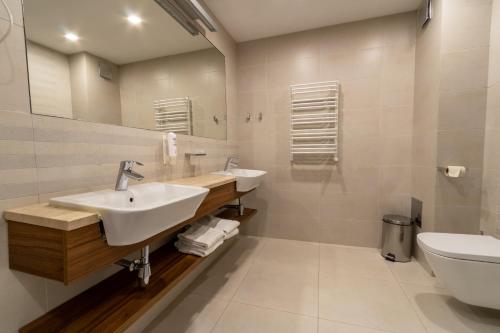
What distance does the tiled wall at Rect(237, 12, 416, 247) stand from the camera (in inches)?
84.8

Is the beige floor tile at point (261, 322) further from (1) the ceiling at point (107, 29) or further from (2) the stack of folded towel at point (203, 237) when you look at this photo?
(1) the ceiling at point (107, 29)

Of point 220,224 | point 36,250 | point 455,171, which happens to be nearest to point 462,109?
point 455,171

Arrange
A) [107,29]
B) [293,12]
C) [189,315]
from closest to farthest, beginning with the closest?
[107,29]
[189,315]
[293,12]

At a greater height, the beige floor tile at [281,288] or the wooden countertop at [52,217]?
the wooden countertop at [52,217]

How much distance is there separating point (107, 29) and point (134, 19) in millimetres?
239

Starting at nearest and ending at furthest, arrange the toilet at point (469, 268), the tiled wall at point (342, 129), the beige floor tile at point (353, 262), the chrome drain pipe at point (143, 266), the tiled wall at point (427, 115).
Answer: the chrome drain pipe at point (143, 266), the toilet at point (469, 268), the tiled wall at point (427, 115), the beige floor tile at point (353, 262), the tiled wall at point (342, 129)

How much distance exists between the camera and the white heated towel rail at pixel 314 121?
2.25 m

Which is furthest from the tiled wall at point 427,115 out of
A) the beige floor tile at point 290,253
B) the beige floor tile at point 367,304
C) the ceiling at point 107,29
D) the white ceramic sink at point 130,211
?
the ceiling at point 107,29

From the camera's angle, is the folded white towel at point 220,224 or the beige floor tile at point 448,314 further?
the folded white towel at point 220,224

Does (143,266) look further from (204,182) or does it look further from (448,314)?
(448,314)

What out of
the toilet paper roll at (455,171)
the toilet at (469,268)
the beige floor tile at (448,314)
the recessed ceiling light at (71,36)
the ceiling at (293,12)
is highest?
the ceiling at (293,12)

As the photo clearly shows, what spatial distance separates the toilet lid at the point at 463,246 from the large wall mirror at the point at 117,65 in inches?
72.8

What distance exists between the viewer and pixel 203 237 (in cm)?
143

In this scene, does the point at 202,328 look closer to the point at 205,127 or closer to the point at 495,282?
the point at 205,127
